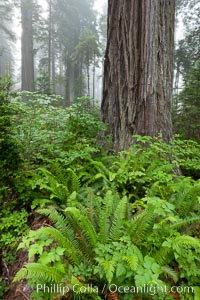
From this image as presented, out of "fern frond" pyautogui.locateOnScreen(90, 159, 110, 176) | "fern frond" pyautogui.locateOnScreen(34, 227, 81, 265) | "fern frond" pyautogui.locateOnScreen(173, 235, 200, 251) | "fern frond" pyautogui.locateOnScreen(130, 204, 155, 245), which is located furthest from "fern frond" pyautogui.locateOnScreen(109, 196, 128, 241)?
"fern frond" pyautogui.locateOnScreen(90, 159, 110, 176)

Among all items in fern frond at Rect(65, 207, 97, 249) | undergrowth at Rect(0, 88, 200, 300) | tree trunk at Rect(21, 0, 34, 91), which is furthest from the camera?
tree trunk at Rect(21, 0, 34, 91)

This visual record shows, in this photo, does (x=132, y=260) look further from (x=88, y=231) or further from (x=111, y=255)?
(x=88, y=231)

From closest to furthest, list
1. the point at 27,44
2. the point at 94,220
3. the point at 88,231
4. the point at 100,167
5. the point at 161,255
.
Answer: the point at 161,255, the point at 88,231, the point at 94,220, the point at 100,167, the point at 27,44

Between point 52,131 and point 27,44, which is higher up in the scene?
point 27,44

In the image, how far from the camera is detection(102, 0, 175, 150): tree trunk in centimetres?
343

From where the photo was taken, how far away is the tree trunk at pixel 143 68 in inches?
135

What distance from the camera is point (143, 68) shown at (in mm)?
3477

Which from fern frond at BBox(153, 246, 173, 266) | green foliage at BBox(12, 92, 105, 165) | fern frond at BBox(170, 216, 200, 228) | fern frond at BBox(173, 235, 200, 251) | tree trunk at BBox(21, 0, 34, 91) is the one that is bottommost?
fern frond at BBox(153, 246, 173, 266)

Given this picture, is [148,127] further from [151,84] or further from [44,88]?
[44,88]

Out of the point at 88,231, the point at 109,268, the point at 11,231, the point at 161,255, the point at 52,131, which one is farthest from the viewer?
the point at 52,131

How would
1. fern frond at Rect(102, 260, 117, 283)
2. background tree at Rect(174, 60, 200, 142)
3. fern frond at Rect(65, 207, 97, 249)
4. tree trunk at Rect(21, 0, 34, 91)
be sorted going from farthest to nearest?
tree trunk at Rect(21, 0, 34, 91)
background tree at Rect(174, 60, 200, 142)
fern frond at Rect(65, 207, 97, 249)
fern frond at Rect(102, 260, 117, 283)

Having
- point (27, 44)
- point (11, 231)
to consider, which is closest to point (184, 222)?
point (11, 231)

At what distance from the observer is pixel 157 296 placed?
4.95 feet

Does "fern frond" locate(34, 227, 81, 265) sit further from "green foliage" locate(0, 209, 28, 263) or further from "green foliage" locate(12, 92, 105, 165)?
"green foliage" locate(12, 92, 105, 165)
